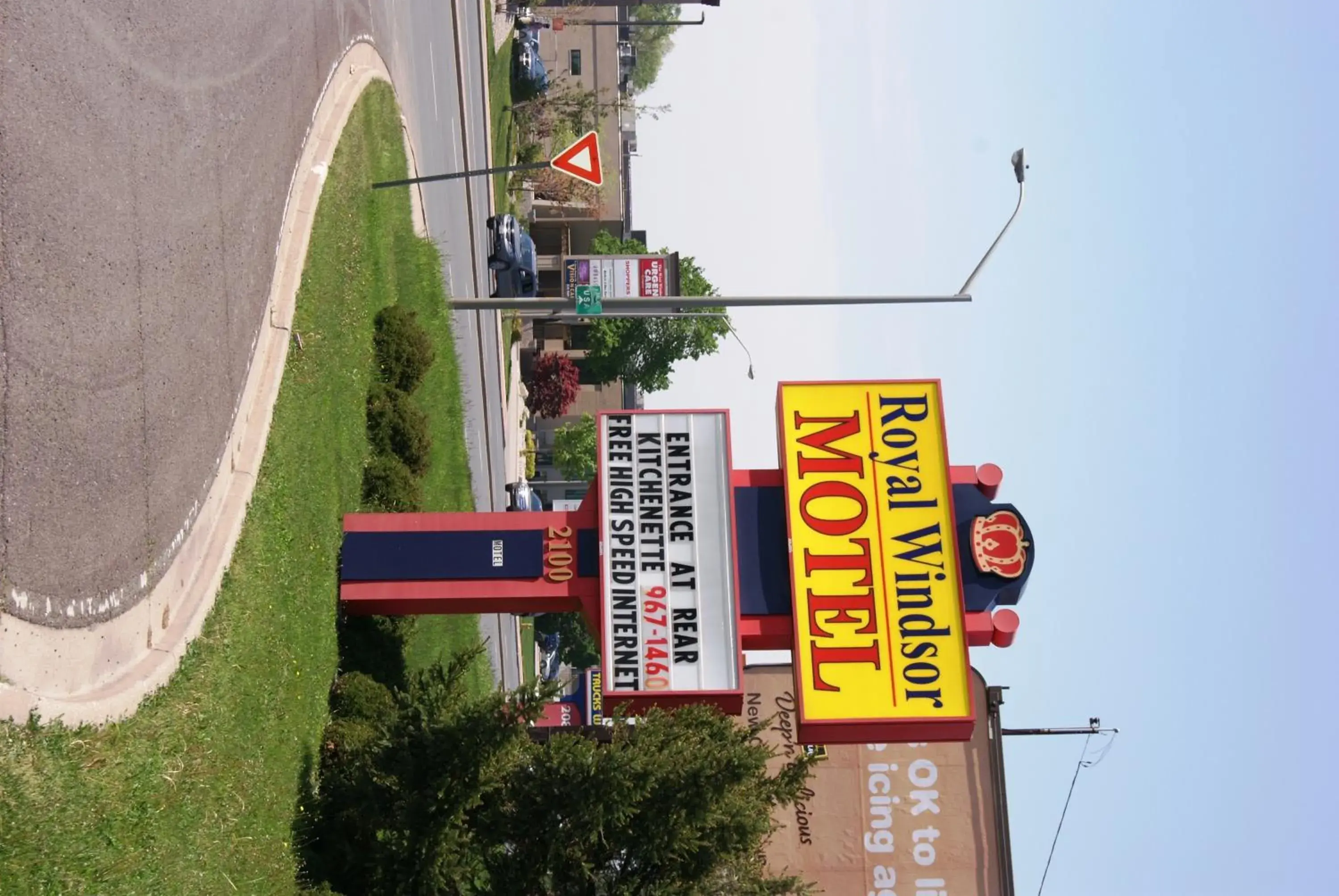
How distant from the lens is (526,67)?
169 ft

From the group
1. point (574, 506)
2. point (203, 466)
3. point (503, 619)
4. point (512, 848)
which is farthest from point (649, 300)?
point (574, 506)

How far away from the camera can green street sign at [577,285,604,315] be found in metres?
18.0

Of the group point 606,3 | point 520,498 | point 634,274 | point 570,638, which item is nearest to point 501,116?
point 520,498

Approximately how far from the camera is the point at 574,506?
64.2 meters

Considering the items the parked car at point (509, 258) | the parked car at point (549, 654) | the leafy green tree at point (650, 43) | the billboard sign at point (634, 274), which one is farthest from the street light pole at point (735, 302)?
the leafy green tree at point (650, 43)

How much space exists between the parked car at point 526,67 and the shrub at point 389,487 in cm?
3389

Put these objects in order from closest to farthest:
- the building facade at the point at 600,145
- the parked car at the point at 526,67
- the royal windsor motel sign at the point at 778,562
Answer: the royal windsor motel sign at the point at 778,562 < the parked car at the point at 526,67 < the building facade at the point at 600,145

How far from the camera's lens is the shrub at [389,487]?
70.6 feet

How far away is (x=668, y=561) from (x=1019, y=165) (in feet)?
26.0

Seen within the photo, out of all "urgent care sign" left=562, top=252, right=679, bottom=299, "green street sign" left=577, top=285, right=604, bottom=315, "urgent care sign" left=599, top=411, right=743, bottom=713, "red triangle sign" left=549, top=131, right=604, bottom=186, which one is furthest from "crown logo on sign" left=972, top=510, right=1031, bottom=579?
"urgent care sign" left=562, top=252, right=679, bottom=299

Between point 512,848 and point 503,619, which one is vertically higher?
point 503,619

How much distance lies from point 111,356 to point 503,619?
1102 inches

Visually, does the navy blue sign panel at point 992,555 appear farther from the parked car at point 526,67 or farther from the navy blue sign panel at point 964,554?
the parked car at point 526,67

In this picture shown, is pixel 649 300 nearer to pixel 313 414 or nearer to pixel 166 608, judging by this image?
pixel 313 414
